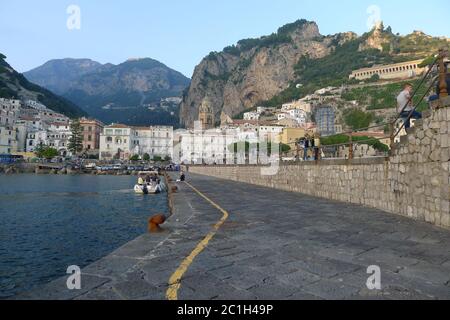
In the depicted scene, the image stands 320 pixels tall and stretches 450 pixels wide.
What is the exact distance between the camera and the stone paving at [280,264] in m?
3.63

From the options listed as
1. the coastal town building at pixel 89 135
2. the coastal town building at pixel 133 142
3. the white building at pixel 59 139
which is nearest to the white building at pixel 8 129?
the white building at pixel 59 139

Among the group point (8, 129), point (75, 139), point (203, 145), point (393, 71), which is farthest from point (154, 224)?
point (393, 71)

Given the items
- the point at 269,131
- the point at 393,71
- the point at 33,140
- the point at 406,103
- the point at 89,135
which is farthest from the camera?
the point at 393,71

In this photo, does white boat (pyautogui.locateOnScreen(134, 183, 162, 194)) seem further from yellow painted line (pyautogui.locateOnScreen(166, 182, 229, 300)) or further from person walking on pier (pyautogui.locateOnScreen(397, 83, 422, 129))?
Result: yellow painted line (pyautogui.locateOnScreen(166, 182, 229, 300))

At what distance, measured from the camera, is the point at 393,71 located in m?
149

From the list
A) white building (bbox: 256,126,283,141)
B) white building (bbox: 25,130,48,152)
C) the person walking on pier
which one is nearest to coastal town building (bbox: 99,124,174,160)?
white building (bbox: 25,130,48,152)

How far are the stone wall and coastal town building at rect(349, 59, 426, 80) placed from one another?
477 feet

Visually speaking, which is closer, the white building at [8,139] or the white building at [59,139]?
the white building at [8,139]

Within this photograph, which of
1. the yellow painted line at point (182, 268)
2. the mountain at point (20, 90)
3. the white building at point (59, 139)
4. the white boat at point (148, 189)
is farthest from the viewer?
the mountain at point (20, 90)

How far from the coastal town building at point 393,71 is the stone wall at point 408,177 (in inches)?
5727

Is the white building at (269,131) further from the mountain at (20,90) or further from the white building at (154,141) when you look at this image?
the mountain at (20,90)

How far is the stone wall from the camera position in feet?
25.1

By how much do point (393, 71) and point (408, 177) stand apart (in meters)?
162

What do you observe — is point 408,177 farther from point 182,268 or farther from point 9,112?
point 9,112
